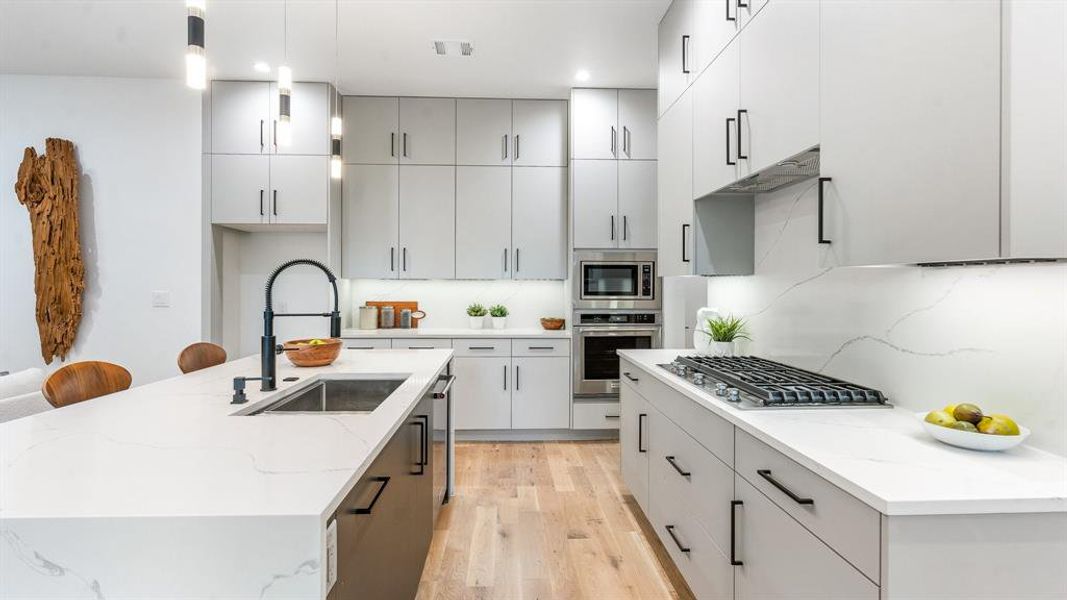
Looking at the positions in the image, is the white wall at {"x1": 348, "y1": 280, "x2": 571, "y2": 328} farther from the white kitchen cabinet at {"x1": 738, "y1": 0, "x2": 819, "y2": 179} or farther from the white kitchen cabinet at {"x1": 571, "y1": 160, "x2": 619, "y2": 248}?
the white kitchen cabinet at {"x1": 738, "y1": 0, "x2": 819, "y2": 179}

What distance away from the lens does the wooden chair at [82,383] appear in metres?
1.69

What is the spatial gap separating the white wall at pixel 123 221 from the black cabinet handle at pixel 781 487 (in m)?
4.29

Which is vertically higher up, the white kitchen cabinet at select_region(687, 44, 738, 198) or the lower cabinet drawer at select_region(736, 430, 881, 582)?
the white kitchen cabinet at select_region(687, 44, 738, 198)

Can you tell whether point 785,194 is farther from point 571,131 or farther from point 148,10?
point 148,10

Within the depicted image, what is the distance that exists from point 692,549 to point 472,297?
10.4ft

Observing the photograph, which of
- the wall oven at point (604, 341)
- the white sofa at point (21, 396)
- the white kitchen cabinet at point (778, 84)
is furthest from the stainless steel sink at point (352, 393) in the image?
the wall oven at point (604, 341)

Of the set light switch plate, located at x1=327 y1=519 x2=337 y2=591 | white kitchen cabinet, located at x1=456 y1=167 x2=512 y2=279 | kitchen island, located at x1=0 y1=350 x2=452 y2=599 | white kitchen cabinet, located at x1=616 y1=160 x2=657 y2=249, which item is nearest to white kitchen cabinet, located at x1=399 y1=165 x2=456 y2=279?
white kitchen cabinet, located at x1=456 y1=167 x2=512 y2=279

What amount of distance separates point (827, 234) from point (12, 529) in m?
1.94

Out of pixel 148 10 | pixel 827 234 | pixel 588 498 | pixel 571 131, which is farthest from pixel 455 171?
pixel 827 234

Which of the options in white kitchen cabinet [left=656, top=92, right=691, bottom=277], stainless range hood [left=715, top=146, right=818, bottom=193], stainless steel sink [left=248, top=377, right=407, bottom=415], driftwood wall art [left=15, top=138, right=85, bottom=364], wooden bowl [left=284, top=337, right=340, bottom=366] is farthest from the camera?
driftwood wall art [left=15, top=138, right=85, bottom=364]

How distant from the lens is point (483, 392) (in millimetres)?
4238

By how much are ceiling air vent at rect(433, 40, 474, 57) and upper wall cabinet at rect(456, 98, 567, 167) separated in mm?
799

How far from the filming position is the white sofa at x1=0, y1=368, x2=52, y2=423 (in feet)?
6.98

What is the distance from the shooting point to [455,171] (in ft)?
14.5
